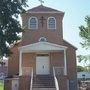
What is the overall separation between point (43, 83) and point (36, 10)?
11.1 metres

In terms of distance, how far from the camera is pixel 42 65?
113 ft

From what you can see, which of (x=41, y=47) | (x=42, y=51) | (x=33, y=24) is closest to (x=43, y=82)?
(x=41, y=47)

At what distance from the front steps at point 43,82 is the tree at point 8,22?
411 cm

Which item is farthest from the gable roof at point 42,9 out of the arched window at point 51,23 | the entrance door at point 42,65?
the entrance door at point 42,65

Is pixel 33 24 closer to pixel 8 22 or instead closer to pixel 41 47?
pixel 41 47

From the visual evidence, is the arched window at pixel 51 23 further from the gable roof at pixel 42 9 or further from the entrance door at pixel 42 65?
the entrance door at pixel 42 65

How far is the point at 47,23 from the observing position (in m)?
35.8

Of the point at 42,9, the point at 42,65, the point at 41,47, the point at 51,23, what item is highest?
the point at 42,9

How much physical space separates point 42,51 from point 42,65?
1723mm

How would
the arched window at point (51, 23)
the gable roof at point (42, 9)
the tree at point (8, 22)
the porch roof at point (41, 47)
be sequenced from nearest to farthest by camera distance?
the tree at point (8, 22)
the porch roof at point (41, 47)
the arched window at point (51, 23)
the gable roof at point (42, 9)

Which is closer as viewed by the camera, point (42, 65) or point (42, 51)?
point (42, 51)

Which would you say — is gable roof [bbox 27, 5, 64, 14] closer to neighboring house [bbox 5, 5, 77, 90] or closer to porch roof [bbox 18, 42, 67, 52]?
neighboring house [bbox 5, 5, 77, 90]

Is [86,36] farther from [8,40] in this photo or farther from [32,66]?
A: [8,40]

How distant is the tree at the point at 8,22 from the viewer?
2639 centimetres
